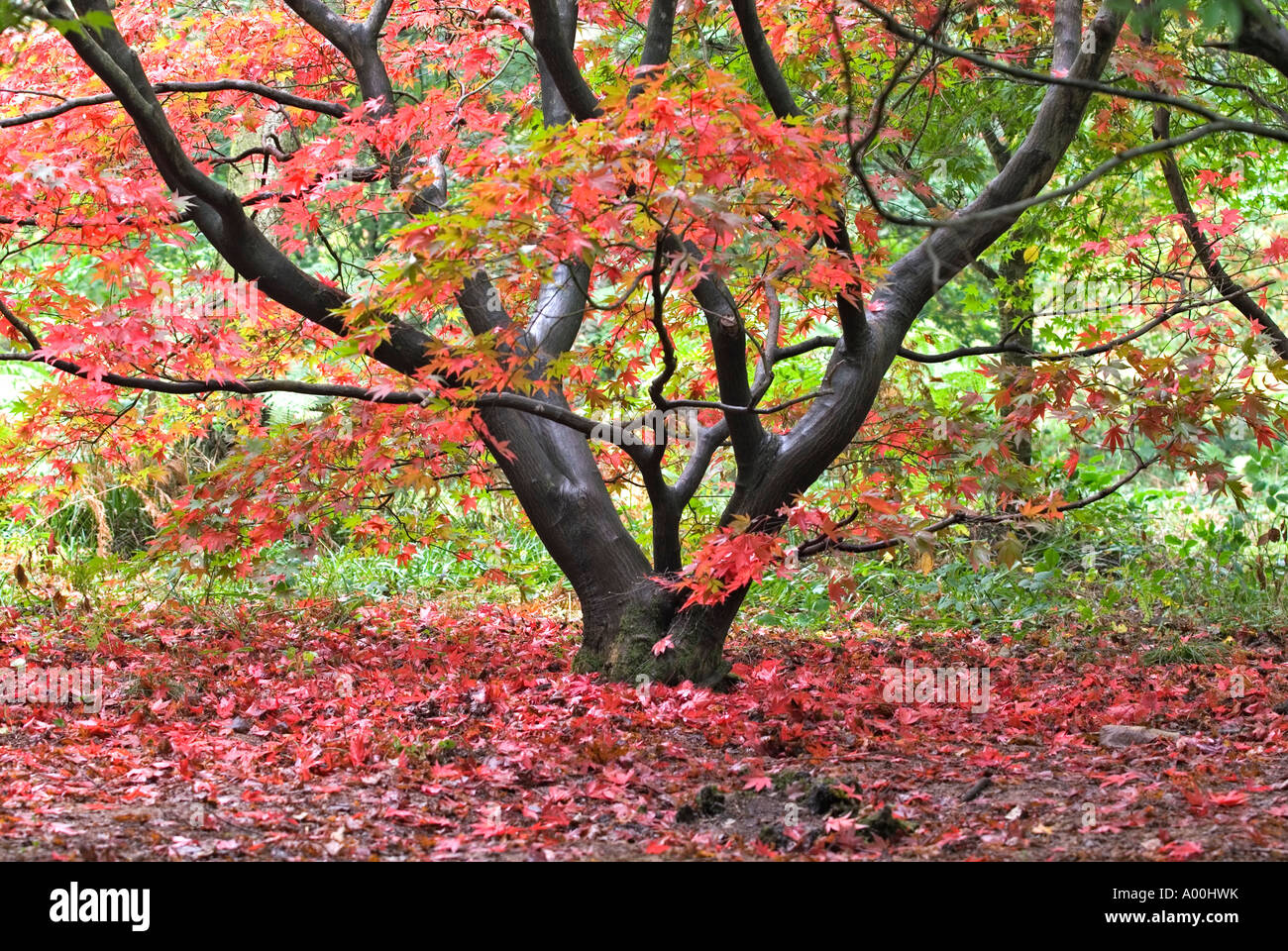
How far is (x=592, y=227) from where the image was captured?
3.32 meters

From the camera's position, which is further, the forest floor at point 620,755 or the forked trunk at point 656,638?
the forked trunk at point 656,638

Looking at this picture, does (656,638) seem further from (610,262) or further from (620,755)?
(610,262)

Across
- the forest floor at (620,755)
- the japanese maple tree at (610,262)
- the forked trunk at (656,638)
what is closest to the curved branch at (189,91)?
the japanese maple tree at (610,262)

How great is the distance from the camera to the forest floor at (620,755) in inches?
112

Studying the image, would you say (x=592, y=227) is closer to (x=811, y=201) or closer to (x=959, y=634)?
(x=811, y=201)

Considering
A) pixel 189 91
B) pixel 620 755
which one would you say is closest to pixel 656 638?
pixel 620 755

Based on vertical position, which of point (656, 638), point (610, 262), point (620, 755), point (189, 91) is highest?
point (189, 91)

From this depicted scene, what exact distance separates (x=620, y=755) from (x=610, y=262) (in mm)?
1883

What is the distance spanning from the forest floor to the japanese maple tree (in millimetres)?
584

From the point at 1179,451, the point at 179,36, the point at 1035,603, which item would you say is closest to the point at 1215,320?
the point at 1179,451

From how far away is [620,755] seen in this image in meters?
3.64

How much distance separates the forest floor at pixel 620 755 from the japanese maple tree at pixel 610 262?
0.58 m

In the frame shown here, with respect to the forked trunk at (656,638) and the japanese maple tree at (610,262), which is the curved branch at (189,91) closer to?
the japanese maple tree at (610,262)

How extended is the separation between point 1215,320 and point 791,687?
2.37 m
